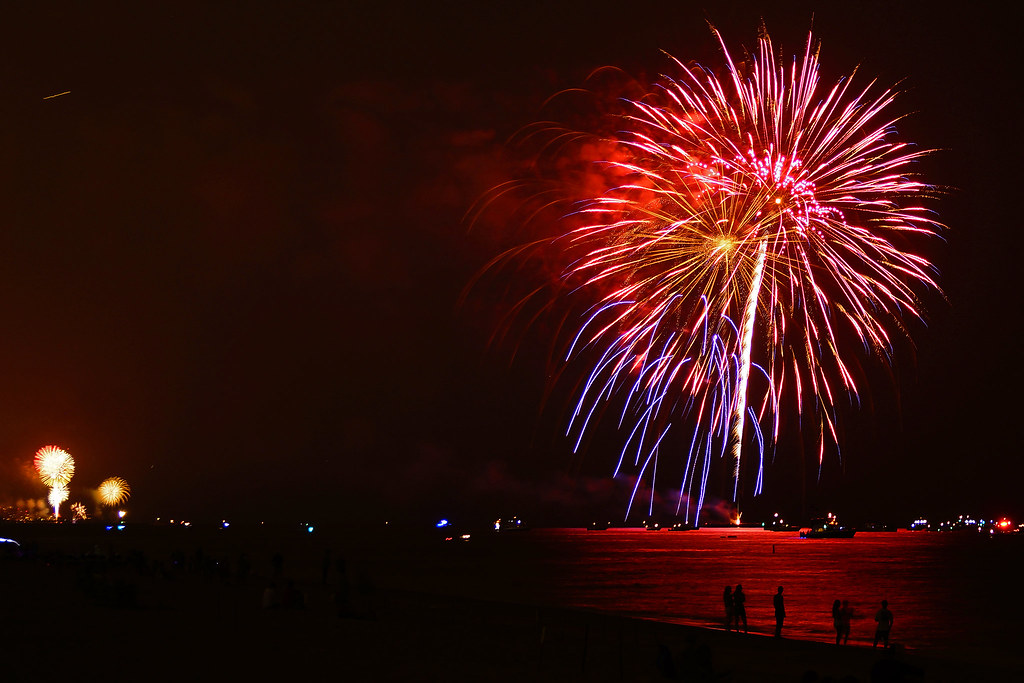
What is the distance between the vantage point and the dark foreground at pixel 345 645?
14.6 m

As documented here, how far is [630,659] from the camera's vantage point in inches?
771

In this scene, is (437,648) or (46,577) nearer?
(437,648)

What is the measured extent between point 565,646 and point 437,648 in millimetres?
4086

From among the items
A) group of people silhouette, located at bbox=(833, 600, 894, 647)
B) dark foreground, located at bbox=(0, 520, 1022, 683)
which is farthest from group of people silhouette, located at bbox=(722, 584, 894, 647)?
dark foreground, located at bbox=(0, 520, 1022, 683)

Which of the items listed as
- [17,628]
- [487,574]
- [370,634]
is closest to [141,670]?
[17,628]

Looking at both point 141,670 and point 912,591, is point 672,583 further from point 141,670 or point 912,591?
point 141,670

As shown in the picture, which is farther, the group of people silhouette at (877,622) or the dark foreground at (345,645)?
the group of people silhouette at (877,622)

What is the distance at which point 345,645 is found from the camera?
17.6 meters

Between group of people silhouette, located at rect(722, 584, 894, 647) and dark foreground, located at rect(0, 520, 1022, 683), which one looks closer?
dark foreground, located at rect(0, 520, 1022, 683)

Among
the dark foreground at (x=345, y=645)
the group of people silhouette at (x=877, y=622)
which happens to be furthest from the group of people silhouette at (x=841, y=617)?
the dark foreground at (x=345, y=645)

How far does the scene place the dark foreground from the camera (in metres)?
14.6

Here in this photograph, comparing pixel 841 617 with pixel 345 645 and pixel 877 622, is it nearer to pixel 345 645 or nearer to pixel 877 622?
pixel 877 622

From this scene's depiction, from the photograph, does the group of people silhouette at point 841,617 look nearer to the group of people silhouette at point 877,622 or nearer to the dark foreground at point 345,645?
the group of people silhouette at point 877,622

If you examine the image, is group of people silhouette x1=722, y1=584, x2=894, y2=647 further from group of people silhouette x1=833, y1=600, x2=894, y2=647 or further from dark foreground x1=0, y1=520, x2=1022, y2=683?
dark foreground x1=0, y1=520, x2=1022, y2=683
